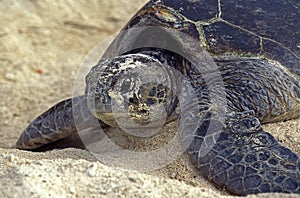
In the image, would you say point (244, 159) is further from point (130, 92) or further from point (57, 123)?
point (57, 123)

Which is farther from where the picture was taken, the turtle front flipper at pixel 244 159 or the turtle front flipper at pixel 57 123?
the turtle front flipper at pixel 57 123

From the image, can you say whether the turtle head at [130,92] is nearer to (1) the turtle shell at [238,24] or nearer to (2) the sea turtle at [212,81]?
(2) the sea turtle at [212,81]

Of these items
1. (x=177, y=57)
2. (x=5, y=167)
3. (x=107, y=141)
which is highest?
(x=177, y=57)

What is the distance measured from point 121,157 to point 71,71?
7.89 feet

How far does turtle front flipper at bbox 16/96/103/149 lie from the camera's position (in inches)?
132

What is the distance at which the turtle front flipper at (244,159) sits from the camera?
234 cm

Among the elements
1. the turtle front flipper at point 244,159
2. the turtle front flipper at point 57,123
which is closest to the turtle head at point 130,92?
the turtle front flipper at point 244,159

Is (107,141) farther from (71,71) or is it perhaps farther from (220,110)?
(71,71)

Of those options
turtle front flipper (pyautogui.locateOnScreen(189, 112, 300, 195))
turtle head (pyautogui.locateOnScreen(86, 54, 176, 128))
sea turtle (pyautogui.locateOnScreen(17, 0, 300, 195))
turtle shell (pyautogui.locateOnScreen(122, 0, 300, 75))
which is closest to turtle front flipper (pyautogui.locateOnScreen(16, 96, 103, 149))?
sea turtle (pyautogui.locateOnScreen(17, 0, 300, 195))

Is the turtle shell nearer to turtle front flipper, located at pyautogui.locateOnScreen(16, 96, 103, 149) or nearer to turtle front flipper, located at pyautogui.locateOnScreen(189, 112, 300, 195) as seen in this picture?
turtle front flipper, located at pyautogui.locateOnScreen(189, 112, 300, 195)

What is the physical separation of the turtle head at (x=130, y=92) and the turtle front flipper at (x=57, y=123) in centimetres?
50

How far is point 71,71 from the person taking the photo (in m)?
5.15

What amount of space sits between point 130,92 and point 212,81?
1.77 ft

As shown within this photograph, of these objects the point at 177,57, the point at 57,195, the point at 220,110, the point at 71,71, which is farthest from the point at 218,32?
the point at 71,71
